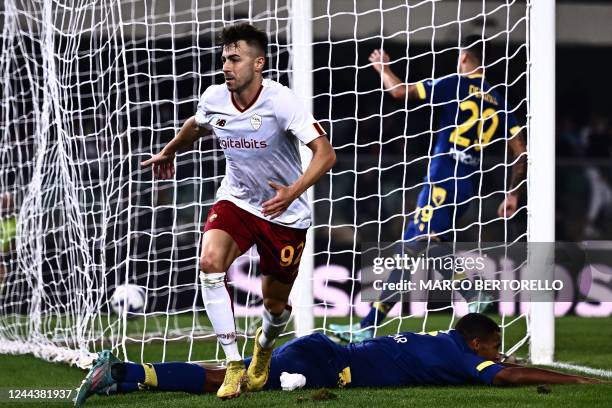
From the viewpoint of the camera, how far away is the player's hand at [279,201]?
5.32m

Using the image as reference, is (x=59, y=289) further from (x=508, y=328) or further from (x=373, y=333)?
(x=508, y=328)

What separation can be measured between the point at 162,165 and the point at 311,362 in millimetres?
1393

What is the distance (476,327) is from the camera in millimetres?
5984

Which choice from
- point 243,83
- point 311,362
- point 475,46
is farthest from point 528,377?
point 475,46

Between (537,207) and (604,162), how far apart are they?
24.1 ft

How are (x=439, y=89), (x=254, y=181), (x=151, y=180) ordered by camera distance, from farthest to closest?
1. (x=151, y=180)
2. (x=439, y=89)
3. (x=254, y=181)

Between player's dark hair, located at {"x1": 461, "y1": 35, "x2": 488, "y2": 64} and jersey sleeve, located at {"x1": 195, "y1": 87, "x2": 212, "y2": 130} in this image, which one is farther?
player's dark hair, located at {"x1": 461, "y1": 35, "x2": 488, "y2": 64}

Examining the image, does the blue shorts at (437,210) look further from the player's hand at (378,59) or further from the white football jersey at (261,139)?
the white football jersey at (261,139)

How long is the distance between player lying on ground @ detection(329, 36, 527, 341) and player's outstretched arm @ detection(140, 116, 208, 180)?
246 centimetres

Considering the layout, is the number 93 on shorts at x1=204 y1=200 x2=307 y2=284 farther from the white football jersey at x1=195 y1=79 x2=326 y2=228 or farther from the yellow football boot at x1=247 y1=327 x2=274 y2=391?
the yellow football boot at x1=247 y1=327 x2=274 y2=391

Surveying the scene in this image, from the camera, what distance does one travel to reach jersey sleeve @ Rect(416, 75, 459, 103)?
8.18 meters

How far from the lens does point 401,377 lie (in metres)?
6.16

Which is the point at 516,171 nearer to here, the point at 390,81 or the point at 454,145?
the point at 454,145

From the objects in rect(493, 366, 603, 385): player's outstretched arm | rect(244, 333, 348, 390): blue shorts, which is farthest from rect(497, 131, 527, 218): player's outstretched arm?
rect(244, 333, 348, 390): blue shorts
